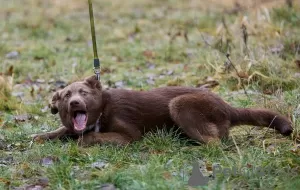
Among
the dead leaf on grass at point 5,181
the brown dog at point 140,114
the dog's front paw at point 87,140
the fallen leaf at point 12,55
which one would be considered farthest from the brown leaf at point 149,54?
the dead leaf on grass at point 5,181

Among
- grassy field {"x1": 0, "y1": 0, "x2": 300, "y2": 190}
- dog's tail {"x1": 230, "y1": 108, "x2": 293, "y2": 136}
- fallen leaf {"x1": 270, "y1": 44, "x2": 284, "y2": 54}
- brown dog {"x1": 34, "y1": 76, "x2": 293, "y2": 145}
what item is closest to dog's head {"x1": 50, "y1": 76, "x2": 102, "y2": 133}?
brown dog {"x1": 34, "y1": 76, "x2": 293, "y2": 145}

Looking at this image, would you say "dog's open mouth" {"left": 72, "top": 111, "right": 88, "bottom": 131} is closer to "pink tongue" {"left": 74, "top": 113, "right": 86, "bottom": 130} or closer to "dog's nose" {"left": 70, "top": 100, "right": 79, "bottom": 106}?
"pink tongue" {"left": 74, "top": 113, "right": 86, "bottom": 130}

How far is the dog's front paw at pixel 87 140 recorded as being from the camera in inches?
244

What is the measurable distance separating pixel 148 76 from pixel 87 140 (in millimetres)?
3751

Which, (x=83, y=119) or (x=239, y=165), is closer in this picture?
(x=239, y=165)

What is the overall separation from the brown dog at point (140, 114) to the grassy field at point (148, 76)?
15 centimetres

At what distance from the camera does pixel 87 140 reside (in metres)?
6.23

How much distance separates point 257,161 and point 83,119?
1806 mm

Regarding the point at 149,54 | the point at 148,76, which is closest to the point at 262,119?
the point at 148,76

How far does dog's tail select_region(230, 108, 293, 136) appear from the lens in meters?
6.12

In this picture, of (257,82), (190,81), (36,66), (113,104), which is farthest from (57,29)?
(113,104)

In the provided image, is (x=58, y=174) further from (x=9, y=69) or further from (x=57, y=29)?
(x=57, y=29)

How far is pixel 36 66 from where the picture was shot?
1070cm

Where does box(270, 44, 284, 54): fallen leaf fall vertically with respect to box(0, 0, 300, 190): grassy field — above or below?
above
